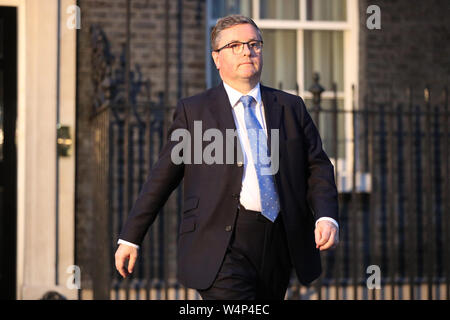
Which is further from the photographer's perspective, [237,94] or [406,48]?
[406,48]

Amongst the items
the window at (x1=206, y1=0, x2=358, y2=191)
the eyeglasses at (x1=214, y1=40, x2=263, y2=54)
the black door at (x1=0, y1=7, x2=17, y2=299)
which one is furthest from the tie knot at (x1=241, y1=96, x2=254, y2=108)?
the window at (x1=206, y1=0, x2=358, y2=191)

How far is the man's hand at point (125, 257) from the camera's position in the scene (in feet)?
12.1

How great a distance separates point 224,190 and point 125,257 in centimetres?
53

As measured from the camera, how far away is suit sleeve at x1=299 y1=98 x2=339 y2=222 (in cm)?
371

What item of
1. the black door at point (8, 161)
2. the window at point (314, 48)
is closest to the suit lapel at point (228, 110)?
the black door at point (8, 161)

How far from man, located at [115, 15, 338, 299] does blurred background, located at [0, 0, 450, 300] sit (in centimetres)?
280

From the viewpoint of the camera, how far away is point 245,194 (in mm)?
3688

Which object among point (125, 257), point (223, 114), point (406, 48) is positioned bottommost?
point (125, 257)

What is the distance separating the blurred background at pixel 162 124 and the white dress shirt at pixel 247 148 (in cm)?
282

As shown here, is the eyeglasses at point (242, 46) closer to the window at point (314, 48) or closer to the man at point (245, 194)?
the man at point (245, 194)

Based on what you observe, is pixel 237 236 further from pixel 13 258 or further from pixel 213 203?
pixel 13 258

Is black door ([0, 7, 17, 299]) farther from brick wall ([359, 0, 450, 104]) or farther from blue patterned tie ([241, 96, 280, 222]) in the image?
blue patterned tie ([241, 96, 280, 222])

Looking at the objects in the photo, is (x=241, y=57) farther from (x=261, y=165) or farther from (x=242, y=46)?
(x=261, y=165)

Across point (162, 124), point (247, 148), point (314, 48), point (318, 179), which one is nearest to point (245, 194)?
point (247, 148)
